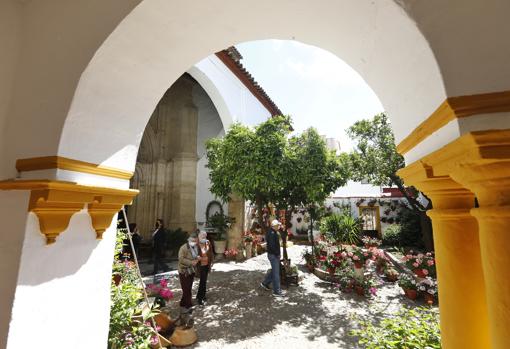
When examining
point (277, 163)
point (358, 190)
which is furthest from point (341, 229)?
point (358, 190)

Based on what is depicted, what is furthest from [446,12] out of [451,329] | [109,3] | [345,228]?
[345,228]

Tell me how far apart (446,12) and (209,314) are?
5.46 m

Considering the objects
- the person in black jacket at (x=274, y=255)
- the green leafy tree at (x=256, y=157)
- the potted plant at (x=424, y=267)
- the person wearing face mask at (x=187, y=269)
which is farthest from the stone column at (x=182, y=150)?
the potted plant at (x=424, y=267)

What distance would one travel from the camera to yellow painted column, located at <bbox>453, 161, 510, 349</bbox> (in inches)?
38.0

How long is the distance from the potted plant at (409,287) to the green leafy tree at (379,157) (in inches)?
171

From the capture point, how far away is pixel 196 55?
196cm

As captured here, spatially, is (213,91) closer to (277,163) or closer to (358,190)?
(277,163)

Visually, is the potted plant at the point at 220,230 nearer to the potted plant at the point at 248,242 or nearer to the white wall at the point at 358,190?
the potted plant at the point at 248,242

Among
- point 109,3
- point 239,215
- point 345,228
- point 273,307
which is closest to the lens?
point 109,3

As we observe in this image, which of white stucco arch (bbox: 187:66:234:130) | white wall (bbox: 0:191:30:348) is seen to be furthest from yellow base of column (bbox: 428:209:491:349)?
white stucco arch (bbox: 187:66:234:130)

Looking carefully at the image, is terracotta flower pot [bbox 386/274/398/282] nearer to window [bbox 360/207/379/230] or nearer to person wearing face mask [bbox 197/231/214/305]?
person wearing face mask [bbox 197/231/214/305]

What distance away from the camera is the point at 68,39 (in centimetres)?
159

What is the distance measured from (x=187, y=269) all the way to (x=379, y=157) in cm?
843

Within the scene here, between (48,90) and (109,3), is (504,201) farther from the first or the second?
(48,90)
